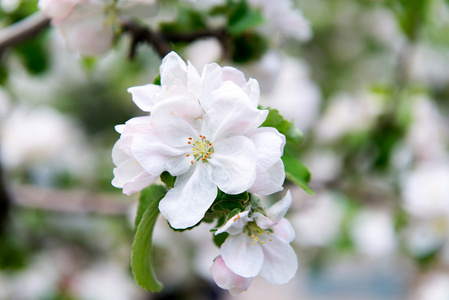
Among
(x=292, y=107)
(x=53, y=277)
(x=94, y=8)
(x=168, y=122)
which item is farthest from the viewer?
(x=53, y=277)

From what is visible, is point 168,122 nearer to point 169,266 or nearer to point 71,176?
point 169,266

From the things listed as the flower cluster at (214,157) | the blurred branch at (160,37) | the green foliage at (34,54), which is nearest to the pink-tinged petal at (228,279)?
the flower cluster at (214,157)

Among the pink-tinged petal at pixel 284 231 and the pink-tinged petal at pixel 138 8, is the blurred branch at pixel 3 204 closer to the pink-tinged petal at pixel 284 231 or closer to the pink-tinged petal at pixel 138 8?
the pink-tinged petal at pixel 138 8

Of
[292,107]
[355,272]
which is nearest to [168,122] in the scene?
[292,107]

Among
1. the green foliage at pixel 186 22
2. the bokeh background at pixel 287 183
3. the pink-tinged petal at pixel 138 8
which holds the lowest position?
the bokeh background at pixel 287 183

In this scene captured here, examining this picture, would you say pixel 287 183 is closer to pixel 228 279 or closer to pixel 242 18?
pixel 242 18

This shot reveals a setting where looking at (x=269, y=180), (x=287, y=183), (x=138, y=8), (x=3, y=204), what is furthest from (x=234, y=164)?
(x=3, y=204)

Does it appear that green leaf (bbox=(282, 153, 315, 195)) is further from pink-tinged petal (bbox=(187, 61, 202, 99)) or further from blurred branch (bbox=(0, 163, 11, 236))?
blurred branch (bbox=(0, 163, 11, 236))
